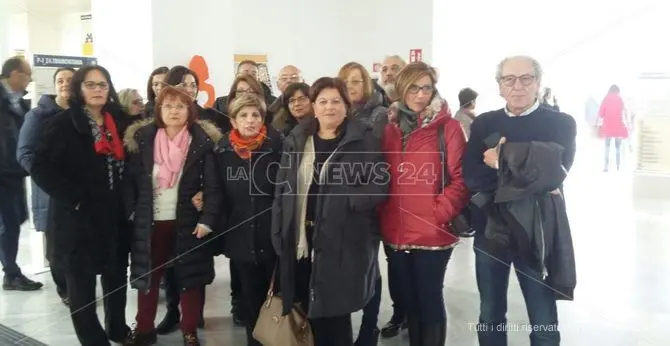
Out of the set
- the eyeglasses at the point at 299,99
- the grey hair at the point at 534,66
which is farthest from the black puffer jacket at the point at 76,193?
the grey hair at the point at 534,66

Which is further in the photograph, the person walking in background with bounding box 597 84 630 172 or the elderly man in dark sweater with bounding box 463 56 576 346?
the person walking in background with bounding box 597 84 630 172

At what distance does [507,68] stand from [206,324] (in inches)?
75.4

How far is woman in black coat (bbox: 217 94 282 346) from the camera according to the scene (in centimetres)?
201

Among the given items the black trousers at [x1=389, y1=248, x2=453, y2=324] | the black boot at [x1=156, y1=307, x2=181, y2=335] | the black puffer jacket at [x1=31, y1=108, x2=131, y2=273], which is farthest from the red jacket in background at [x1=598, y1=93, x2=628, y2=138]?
the black puffer jacket at [x1=31, y1=108, x2=131, y2=273]

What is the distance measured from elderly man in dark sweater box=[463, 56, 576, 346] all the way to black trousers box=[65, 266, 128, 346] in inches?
62.2

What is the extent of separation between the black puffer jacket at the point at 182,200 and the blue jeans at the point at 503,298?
3.58 ft

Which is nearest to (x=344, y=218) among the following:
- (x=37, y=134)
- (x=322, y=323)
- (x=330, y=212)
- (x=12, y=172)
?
(x=330, y=212)

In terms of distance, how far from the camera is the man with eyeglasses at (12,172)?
2975 millimetres

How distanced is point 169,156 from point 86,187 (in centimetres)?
35

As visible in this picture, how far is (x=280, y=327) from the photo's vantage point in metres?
1.88

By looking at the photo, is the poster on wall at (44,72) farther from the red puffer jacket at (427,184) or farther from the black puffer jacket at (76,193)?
the red puffer jacket at (427,184)

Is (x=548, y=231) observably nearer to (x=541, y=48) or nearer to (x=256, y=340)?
(x=256, y=340)

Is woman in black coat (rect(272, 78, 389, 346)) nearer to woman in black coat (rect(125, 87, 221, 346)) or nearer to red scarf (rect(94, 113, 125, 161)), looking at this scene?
woman in black coat (rect(125, 87, 221, 346))

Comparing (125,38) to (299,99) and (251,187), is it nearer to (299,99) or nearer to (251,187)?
(299,99)
